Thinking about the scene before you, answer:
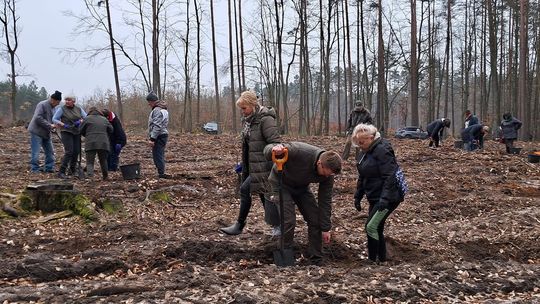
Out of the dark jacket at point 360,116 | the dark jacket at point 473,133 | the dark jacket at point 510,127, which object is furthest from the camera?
the dark jacket at point 473,133

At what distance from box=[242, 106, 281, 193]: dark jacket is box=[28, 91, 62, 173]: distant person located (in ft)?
17.5

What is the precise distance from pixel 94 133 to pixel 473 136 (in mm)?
12325

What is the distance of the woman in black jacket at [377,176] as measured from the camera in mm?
4746

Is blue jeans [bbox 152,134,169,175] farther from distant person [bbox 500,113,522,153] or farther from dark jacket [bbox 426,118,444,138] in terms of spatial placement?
distant person [bbox 500,113,522,153]

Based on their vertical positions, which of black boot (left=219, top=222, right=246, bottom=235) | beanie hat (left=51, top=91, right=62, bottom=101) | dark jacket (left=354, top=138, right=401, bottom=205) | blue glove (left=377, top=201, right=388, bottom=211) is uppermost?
beanie hat (left=51, top=91, right=62, bottom=101)

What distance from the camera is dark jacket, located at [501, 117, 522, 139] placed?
51.6 feet

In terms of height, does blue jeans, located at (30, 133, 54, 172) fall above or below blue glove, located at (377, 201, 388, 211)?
above

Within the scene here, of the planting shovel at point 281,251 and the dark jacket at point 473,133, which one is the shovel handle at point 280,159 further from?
the dark jacket at point 473,133

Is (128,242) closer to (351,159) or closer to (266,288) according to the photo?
(266,288)

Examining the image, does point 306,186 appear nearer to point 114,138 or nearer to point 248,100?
point 248,100

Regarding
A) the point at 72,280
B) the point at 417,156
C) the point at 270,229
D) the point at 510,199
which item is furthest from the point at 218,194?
the point at 417,156

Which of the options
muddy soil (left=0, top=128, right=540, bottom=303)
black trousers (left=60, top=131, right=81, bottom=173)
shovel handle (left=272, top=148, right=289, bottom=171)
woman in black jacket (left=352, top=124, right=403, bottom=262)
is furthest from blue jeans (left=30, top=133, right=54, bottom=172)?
woman in black jacket (left=352, top=124, right=403, bottom=262)

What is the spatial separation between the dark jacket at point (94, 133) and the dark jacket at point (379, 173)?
5.52 m

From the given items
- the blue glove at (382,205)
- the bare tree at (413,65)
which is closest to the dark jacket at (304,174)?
the blue glove at (382,205)
